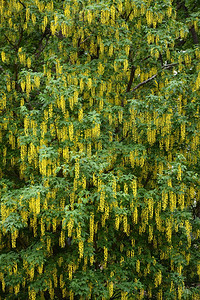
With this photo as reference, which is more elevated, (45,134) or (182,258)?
(45,134)

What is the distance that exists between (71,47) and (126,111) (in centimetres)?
206

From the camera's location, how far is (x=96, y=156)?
6984mm

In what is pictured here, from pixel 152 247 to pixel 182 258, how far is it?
0.76 m

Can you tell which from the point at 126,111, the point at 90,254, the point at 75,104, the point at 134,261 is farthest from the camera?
the point at 126,111

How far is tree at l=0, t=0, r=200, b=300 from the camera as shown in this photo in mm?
6980

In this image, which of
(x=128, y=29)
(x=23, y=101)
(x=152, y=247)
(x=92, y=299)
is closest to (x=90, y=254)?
(x=92, y=299)

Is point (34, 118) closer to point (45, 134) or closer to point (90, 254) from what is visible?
point (45, 134)

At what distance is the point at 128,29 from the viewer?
381 inches

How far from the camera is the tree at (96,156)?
6.98 metres

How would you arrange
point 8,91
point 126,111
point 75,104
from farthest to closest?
point 126,111
point 8,91
point 75,104

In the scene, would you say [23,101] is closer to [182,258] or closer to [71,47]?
[71,47]

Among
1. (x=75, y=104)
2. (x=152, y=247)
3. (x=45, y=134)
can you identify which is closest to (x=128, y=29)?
(x=75, y=104)

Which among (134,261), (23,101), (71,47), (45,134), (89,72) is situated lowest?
(134,261)

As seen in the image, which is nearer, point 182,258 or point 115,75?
point 182,258
